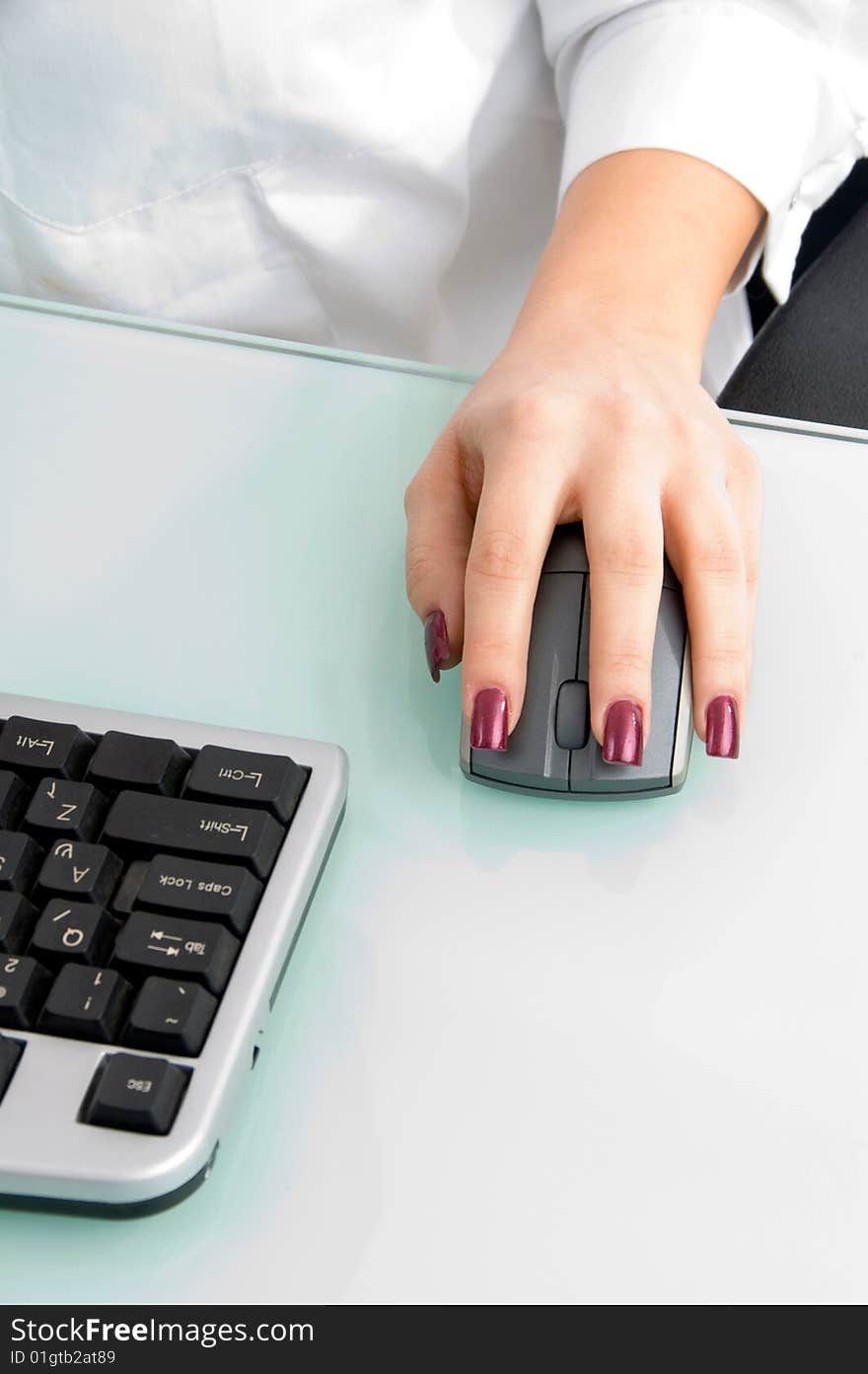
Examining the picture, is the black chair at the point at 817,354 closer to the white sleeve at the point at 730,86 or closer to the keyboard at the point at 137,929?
the white sleeve at the point at 730,86

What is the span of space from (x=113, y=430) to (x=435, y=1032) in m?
0.29

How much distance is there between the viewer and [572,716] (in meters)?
0.37

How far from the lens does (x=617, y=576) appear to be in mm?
377

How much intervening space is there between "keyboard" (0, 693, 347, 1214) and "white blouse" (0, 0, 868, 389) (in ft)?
1.17

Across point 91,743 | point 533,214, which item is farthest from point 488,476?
point 533,214

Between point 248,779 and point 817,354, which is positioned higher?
point 817,354

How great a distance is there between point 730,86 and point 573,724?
373mm

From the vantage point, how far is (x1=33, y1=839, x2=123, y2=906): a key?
31 centimetres

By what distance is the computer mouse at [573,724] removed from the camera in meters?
0.37

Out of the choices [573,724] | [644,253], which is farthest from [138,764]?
[644,253]

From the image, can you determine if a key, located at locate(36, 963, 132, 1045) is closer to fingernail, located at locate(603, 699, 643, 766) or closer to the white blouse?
fingernail, located at locate(603, 699, 643, 766)

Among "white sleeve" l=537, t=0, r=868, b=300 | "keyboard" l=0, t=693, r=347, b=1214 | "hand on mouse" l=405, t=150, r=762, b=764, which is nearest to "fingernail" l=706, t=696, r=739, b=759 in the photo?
"hand on mouse" l=405, t=150, r=762, b=764

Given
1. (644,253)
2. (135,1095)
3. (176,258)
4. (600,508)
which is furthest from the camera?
(176,258)

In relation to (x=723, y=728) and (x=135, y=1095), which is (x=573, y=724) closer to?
(x=723, y=728)
